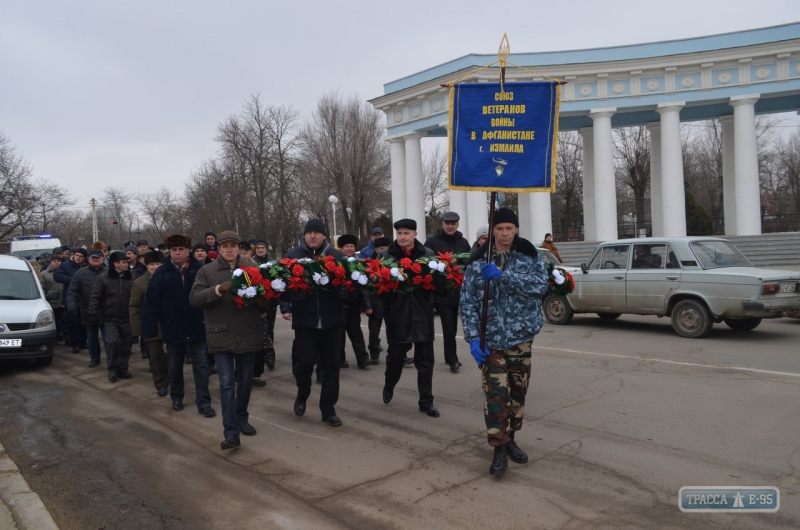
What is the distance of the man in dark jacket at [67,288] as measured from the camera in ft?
39.1

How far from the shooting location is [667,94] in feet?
79.2

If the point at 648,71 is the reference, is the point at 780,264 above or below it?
below

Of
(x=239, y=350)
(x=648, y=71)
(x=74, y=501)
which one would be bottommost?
(x=74, y=501)

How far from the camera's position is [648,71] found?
2416 cm

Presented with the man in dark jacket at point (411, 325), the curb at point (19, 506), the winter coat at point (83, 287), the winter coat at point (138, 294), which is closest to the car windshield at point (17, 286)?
the winter coat at point (83, 287)

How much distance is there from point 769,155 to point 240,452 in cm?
5295

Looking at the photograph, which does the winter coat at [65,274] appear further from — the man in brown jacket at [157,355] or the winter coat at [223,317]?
the winter coat at [223,317]

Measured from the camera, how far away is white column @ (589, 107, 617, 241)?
2453 cm

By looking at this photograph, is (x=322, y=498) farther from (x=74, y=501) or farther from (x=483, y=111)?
(x=483, y=111)

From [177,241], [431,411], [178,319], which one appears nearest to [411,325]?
[431,411]

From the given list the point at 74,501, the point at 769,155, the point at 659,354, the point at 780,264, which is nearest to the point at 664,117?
the point at 780,264

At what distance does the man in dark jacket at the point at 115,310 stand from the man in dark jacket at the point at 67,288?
2787mm

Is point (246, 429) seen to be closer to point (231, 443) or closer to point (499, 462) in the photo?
point (231, 443)

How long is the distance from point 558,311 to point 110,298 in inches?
348
